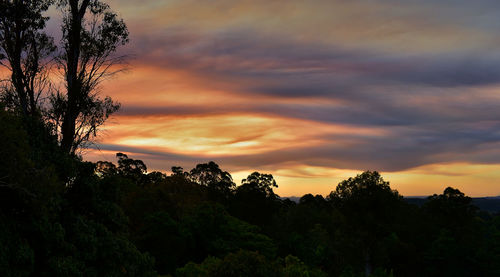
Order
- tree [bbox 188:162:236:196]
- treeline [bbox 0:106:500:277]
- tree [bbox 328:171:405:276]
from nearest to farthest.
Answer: treeline [bbox 0:106:500:277], tree [bbox 328:171:405:276], tree [bbox 188:162:236:196]

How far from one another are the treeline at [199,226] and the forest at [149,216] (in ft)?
0.22

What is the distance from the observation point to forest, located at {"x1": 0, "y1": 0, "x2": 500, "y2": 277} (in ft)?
58.3

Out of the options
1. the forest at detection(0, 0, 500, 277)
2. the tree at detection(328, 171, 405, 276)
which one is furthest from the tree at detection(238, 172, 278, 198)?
the tree at detection(328, 171, 405, 276)

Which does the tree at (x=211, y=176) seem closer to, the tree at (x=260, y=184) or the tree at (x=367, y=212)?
the tree at (x=260, y=184)

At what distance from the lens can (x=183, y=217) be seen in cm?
5844

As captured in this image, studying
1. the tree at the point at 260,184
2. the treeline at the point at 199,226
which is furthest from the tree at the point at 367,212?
the tree at the point at 260,184

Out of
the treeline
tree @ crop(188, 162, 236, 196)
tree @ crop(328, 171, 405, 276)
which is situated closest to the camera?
the treeline

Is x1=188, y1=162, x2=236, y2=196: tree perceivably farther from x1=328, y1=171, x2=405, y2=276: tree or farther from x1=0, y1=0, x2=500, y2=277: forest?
x1=328, y1=171, x2=405, y2=276: tree

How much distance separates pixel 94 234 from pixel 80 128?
7186mm

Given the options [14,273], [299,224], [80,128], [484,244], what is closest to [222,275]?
[80,128]

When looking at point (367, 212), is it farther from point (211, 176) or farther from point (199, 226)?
point (211, 176)

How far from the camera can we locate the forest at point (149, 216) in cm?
1776

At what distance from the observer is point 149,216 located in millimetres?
51500

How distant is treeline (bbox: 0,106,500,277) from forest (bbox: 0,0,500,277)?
0.07 meters
